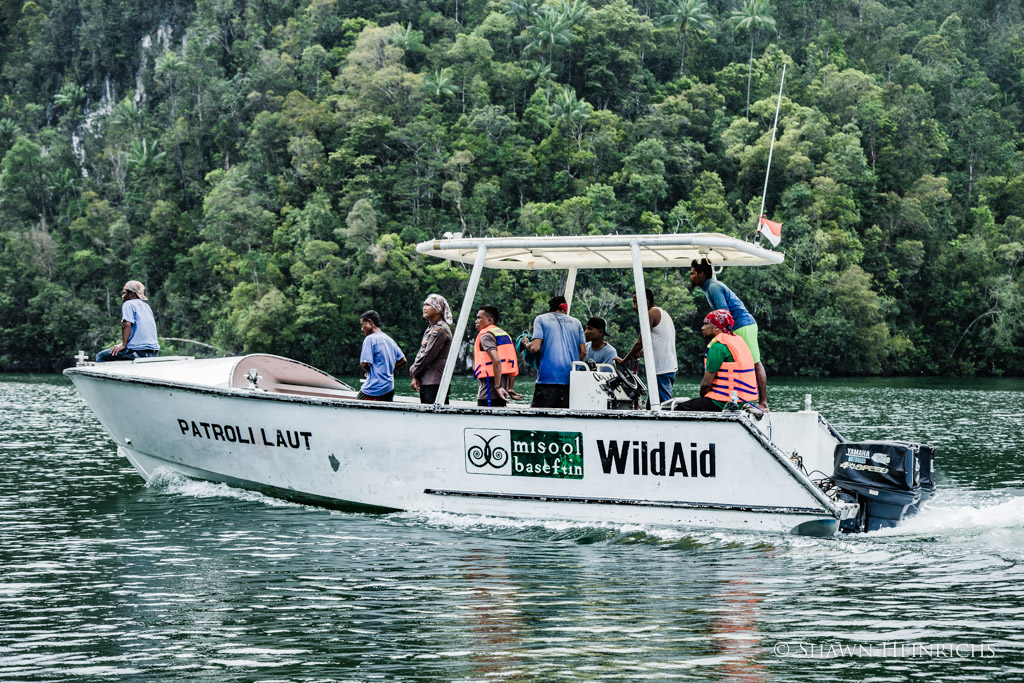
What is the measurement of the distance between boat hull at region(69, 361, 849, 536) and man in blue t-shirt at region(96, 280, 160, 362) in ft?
2.45

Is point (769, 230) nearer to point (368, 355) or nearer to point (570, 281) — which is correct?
point (570, 281)

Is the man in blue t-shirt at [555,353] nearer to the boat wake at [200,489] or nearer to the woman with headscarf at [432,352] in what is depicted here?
the woman with headscarf at [432,352]

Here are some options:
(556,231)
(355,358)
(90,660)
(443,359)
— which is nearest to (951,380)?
(556,231)

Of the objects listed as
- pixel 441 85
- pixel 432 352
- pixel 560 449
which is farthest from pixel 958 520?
pixel 441 85

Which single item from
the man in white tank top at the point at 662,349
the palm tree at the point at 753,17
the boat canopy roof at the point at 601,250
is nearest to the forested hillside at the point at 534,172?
the palm tree at the point at 753,17

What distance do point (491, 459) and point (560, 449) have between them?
0.67m

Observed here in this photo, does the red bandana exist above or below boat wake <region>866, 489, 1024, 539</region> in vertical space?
above

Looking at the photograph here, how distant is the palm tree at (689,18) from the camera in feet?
274

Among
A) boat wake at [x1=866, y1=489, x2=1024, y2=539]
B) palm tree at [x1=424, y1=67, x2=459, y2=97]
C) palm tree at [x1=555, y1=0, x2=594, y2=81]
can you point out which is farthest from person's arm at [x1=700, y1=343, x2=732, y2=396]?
palm tree at [x1=555, y1=0, x2=594, y2=81]

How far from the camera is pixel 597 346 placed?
1089cm

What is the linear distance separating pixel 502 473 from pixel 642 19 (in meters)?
76.1

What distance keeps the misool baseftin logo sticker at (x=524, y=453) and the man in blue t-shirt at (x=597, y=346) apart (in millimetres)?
1260

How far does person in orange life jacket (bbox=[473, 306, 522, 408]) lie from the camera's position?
10570 mm

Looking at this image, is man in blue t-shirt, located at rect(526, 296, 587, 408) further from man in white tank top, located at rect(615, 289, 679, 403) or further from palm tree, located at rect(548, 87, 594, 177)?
palm tree, located at rect(548, 87, 594, 177)
